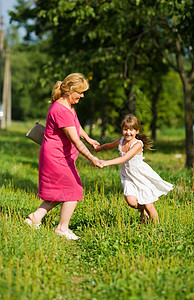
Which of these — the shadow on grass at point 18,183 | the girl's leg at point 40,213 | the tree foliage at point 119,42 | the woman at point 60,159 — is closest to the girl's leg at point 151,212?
the woman at point 60,159

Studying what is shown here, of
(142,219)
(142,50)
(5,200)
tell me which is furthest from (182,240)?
(142,50)

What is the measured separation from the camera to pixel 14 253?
12.3 feet

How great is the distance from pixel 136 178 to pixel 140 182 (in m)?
0.06

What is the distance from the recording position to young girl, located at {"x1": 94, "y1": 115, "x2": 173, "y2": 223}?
14.9 ft

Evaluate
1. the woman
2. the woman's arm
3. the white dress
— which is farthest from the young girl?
the woman

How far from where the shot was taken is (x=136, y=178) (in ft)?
15.1

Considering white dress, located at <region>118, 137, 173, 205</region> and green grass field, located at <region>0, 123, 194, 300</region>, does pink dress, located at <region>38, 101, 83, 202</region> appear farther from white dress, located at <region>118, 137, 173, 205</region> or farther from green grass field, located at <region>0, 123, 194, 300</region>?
white dress, located at <region>118, 137, 173, 205</region>

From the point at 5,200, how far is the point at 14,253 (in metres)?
1.92

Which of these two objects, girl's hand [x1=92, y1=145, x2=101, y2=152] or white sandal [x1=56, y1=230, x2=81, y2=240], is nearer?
white sandal [x1=56, y1=230, x2=81, y2=240]

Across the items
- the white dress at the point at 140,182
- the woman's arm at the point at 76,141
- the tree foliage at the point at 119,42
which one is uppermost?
the tree foliage at the point at 119,42

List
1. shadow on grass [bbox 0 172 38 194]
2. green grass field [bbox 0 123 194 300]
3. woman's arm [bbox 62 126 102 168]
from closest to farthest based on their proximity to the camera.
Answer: green grass field [bbox 0 123 194 300], woman's arm [bbox 62 126 102 168], shadow on grass [bbox 0 172 38 194]

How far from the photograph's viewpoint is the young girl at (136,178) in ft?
14.9

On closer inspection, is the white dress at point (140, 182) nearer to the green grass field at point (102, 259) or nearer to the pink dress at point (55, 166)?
the green grass field at point (102, 259)

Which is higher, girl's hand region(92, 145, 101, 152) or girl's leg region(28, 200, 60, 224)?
girl's hand region(92, 145, 101, 152)
